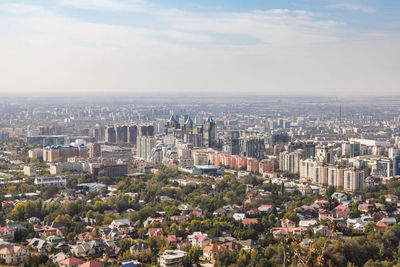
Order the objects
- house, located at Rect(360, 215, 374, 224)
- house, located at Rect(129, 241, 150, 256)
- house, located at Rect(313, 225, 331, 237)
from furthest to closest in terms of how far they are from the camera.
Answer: house, located at Rect(360, 215, 374, 224) → house, located at Rect(313, 225, 331, 237) → house, located at Rect(129, 241, 150, 256)

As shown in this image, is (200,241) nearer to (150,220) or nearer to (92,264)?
(150,220)

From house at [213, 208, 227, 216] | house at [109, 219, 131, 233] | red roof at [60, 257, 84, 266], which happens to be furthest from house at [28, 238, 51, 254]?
house at [213, 208, 227, 216]

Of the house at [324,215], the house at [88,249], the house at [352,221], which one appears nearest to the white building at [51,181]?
the house at [88,249]

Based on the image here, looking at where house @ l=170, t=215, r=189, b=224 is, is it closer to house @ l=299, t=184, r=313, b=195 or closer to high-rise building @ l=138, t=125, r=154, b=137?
house @ l=299, t=184, r=313, b=195

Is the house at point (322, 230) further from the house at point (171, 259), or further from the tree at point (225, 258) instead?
the house at point (171, 259)

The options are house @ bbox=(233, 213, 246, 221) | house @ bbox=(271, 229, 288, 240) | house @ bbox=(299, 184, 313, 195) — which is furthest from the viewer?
house @ bbox=(299, 184, 313, 195)

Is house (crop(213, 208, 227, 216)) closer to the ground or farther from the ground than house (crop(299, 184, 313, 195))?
farther from the ground

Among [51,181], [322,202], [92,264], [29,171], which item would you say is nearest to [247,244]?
[92,264]
